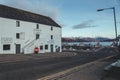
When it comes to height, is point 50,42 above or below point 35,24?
below

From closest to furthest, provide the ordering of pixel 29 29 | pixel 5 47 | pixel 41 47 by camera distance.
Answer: pixel 5 47 → pixel 29 29 → pixel 41 47

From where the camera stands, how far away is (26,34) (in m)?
52.0

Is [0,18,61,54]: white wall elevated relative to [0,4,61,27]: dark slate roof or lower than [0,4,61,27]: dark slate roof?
lower

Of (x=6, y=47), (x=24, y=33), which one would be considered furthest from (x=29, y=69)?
(x=24, y=33)

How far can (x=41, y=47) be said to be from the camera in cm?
5812

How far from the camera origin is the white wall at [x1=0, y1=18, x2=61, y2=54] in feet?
149

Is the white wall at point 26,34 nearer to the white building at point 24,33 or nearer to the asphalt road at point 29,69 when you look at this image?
the white building at point 24,33

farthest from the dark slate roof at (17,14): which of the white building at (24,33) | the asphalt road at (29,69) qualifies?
the asphalt road at (29,69)

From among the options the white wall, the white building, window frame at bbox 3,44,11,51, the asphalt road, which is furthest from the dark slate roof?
the asphalt road

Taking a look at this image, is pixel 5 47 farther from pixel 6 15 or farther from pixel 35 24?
pixel 35 24

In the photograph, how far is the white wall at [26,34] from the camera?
4547cm

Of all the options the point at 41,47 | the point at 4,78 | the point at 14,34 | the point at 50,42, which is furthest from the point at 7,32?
the point at 4,78

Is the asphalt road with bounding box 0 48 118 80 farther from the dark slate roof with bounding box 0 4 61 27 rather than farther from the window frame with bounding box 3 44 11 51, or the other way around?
the dark slate roof with bounding box 0 4 61 27

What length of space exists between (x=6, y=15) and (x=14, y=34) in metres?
4.24
